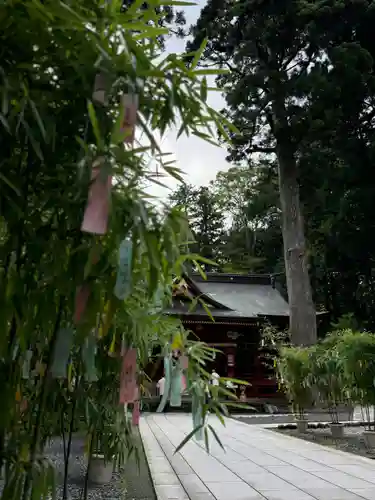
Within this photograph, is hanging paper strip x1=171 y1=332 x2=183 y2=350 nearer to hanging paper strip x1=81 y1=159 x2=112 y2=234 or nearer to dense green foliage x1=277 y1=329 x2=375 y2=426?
hanging paper strip x1=81 y1=159 x2=112 y2=234

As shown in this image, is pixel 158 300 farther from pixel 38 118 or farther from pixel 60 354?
pixel 38 118

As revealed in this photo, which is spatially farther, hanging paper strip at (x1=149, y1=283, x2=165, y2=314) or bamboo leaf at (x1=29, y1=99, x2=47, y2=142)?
hanging paper strip at (x1=149, y1=283, x2=165, y2=314)

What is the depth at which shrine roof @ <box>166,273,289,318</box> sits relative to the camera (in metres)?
14.4

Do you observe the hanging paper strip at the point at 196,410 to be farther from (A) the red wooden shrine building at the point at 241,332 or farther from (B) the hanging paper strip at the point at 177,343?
(A) the red wooden shrine building at the point at 241,332

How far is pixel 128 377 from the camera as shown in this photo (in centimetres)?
120

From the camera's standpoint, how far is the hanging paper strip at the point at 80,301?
952 millimetres

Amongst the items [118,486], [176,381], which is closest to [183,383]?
[176,381]

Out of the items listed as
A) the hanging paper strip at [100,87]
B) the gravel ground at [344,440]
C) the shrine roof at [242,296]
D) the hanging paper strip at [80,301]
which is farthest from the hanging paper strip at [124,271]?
the shrine roof at [242,296]

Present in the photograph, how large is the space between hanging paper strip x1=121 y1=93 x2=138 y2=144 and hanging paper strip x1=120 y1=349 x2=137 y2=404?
0.53m

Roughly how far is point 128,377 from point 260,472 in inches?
141

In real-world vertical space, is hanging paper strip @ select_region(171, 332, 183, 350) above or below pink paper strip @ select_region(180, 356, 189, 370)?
above

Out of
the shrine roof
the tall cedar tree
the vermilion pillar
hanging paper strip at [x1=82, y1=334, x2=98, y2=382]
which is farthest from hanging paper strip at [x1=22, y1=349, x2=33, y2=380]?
the vermilion pillar

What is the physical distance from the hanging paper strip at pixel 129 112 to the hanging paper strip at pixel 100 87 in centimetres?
4

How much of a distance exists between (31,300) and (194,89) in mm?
546
